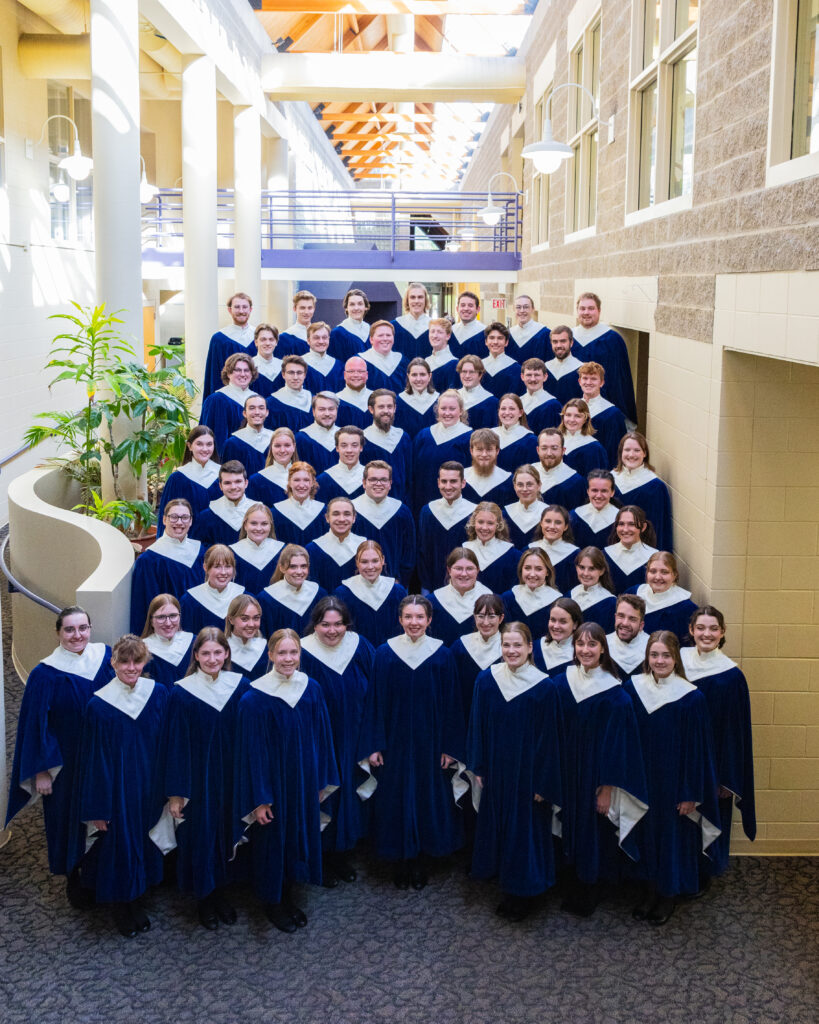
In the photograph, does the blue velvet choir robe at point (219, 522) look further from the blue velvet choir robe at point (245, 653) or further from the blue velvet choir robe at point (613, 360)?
the blue velvet choir robe at point (613, 360)

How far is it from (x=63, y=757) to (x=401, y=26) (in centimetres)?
1769

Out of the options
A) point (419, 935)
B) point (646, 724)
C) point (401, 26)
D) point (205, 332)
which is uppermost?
point (401, 26)

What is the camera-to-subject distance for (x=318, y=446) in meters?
8.48

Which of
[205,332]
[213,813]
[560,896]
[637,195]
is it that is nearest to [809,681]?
[560,896]

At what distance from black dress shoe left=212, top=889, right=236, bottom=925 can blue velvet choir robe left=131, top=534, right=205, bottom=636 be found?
6.63 feet

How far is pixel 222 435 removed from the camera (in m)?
9.26

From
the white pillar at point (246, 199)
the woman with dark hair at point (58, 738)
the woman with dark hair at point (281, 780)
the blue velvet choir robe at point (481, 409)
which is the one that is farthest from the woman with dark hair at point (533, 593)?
the white pillar at point (246, 199)

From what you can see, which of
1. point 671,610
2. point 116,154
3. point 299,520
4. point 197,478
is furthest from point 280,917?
point 116,154

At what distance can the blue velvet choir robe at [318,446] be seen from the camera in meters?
8.47

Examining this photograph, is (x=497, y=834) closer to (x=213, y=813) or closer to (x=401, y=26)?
(x=213, y=813)

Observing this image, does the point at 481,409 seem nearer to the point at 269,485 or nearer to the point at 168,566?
the point at 269,485

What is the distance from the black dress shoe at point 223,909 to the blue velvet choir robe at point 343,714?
23.6 inches

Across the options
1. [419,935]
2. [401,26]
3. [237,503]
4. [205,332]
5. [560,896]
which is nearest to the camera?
[419,935]

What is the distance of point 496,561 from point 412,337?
4.15 m
